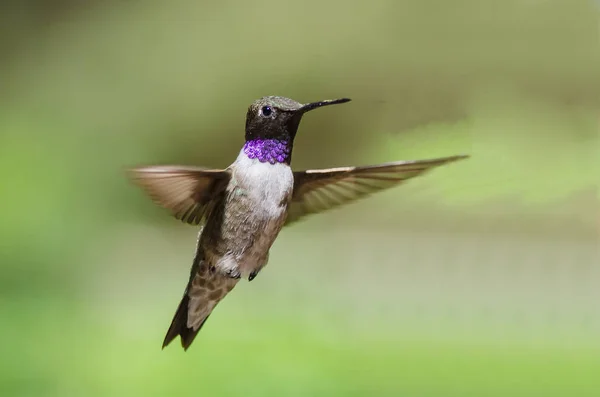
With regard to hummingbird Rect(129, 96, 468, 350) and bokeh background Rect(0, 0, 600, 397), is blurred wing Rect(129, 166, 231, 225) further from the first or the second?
bokeh background Rect(0, 0, 600, 397)

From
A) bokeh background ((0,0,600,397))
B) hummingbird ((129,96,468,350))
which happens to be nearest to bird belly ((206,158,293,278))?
hummingbird ((129,96,468,350))

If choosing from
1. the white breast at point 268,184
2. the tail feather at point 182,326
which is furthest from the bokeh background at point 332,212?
the white breast at point 268,184

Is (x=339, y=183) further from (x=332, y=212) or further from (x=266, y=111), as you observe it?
(x=332, y=212)

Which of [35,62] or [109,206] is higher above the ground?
[35,62]

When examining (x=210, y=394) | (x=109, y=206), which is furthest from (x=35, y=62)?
(x=210, y=394)

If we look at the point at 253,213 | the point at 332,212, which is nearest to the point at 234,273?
the point at 253,213

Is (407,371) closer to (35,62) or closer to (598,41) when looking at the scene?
(598,41)

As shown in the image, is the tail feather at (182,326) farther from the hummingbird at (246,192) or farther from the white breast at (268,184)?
the white breast at (268,184)
